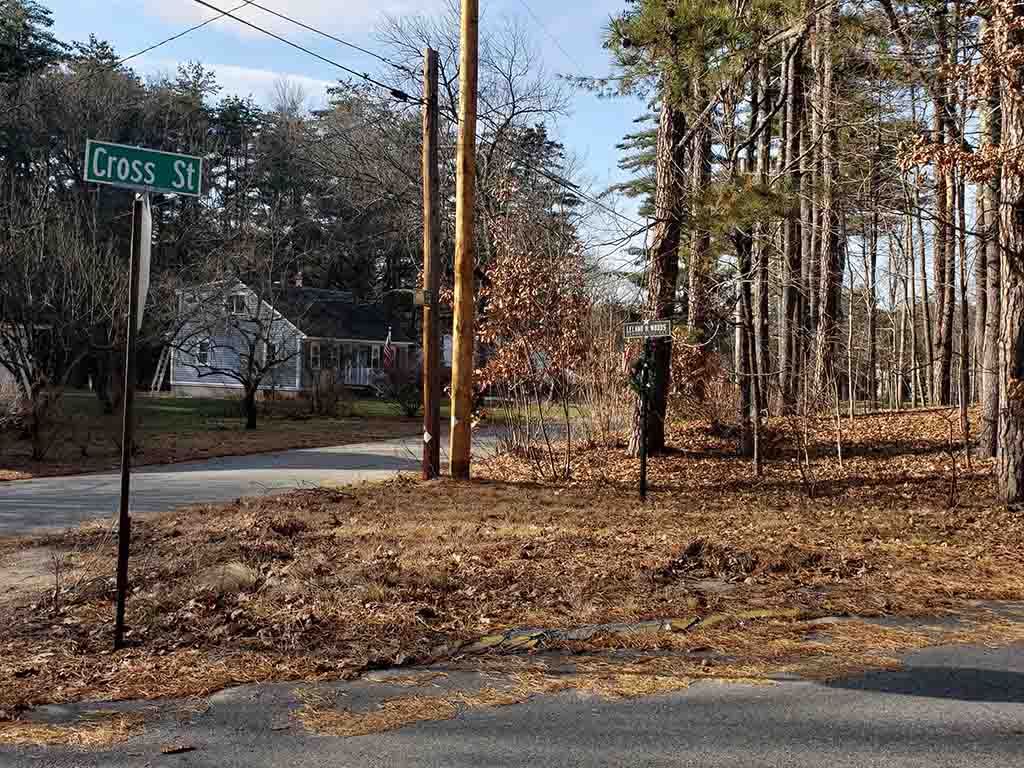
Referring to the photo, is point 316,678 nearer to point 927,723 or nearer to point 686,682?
point 686,682

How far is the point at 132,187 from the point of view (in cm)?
606

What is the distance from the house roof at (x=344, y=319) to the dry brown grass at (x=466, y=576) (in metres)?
29.8

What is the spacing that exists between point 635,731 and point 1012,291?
8.44 meters

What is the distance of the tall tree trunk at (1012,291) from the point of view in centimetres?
1080

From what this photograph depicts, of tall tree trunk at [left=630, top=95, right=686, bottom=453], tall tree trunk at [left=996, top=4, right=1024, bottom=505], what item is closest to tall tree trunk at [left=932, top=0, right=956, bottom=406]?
tall tree trunk at [left=996, top=4, right=1024, bottom=505]

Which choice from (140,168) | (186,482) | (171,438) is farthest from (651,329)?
(171,438)

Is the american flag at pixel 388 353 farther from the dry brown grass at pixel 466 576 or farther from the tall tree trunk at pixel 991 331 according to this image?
the dry brown grass at pixel 466 576

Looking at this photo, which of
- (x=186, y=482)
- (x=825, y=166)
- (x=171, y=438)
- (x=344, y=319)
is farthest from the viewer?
(x=344, y=319)

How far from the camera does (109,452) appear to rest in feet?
65.1

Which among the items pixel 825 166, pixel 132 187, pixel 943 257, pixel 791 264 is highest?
pixel 943 257

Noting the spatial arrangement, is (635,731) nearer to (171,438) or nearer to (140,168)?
(140,168)

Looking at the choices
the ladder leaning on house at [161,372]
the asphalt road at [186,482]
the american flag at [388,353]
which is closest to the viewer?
the asphalt road at [186,482]

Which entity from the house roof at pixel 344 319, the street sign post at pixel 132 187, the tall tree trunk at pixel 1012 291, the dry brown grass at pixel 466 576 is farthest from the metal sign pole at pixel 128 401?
the house roof at pixel 344 319

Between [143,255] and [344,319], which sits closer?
[143,255]
